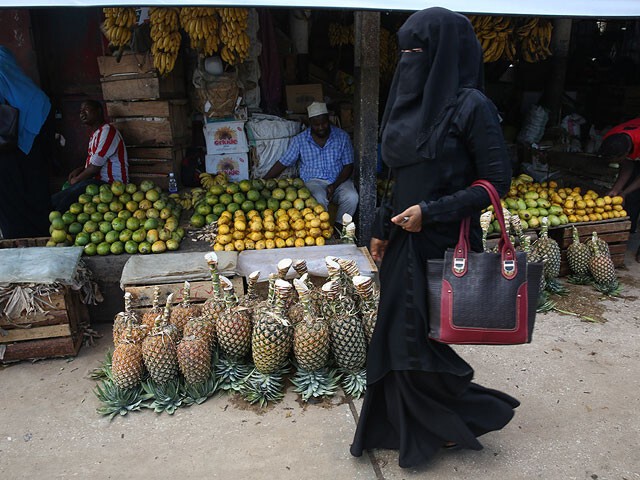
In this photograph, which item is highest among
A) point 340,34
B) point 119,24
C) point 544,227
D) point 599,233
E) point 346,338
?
point 340,34

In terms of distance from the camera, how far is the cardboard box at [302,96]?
20.5 ft

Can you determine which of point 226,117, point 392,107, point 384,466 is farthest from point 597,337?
point 226,117

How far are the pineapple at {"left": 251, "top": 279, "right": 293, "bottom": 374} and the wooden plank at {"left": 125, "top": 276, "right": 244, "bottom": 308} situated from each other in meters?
0.79

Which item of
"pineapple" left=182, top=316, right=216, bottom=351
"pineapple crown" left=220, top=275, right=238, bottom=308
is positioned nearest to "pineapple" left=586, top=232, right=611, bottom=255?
"pineapple crown" left=220, top=275, right=238, bottom=308

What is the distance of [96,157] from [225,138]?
1.43 meters

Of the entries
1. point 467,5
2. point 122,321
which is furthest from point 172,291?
point 467,5

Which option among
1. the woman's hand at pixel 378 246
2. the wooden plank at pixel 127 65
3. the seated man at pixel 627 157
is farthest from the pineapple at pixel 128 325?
the seated man at pixel 627 157

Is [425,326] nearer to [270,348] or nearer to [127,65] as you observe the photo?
[270,348]

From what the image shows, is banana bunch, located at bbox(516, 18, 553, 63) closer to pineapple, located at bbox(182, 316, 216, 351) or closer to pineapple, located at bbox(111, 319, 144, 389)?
pineapple, located at bbox(182, 316, 216, 351)

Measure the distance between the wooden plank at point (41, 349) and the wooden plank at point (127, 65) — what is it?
2971 mm

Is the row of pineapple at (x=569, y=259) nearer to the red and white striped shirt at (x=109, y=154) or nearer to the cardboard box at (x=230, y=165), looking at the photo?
the cardboard box at (x=230, y=165)

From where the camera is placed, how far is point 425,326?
216 centimetres

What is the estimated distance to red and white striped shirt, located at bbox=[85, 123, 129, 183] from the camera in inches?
201

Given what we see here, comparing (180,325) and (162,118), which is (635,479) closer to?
(180,325)
